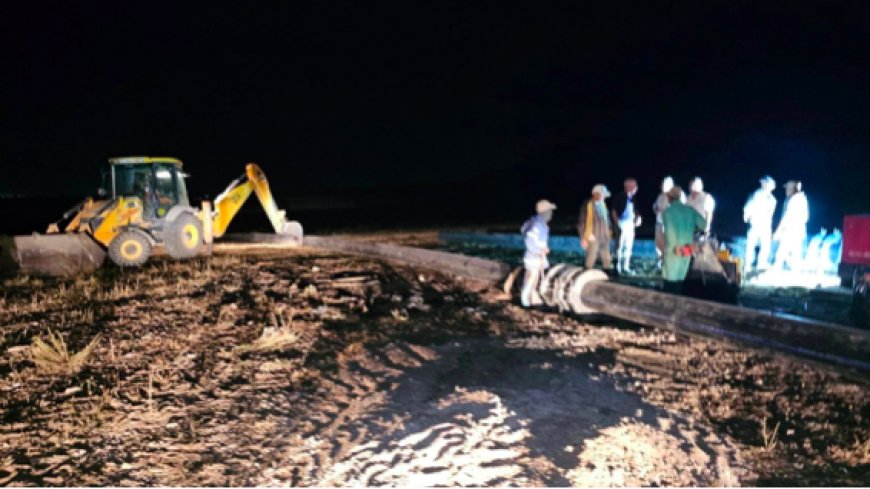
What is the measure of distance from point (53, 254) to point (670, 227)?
11446 millimetres

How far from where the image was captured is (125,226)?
42.6 feet

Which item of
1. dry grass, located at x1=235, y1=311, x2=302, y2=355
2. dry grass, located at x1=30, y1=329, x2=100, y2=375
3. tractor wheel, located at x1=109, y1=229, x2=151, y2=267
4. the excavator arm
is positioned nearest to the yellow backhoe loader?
tractor wheel, located at x1=109, y1=229, x2=151, y2=267

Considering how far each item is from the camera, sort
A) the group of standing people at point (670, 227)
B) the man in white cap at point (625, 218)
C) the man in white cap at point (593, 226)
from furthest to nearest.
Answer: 1. the man in white cap at point (625, 218)
2. the man in white cap at point (593, 226)
3. the group of standing people at point (670, 227)

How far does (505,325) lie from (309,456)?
13.9ft

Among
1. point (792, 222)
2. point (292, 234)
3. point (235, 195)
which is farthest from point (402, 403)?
point (292, 234)

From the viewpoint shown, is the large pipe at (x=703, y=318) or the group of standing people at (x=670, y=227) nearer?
the large pipe at (x=703, y=318)

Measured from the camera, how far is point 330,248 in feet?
54.7

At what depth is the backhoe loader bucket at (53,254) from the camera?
38.5 feet

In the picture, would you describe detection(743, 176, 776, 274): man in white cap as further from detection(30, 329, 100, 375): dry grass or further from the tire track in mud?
detection(30, 329, 100, 375): dry grass

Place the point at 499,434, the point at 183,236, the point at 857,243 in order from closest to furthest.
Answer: the point at 499,434
the point at 857,243
the point at 183,236

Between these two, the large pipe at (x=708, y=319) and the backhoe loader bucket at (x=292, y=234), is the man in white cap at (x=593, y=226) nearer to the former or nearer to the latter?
the large pipe at (x=708, y=319)

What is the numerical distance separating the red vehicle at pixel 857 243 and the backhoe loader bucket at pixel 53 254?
13.0 meters

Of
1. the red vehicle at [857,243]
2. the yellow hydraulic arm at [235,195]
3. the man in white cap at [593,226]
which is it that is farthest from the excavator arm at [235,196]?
the red vehicle at [857,243]

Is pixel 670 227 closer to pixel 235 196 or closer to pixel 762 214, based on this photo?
pixel 762 214
